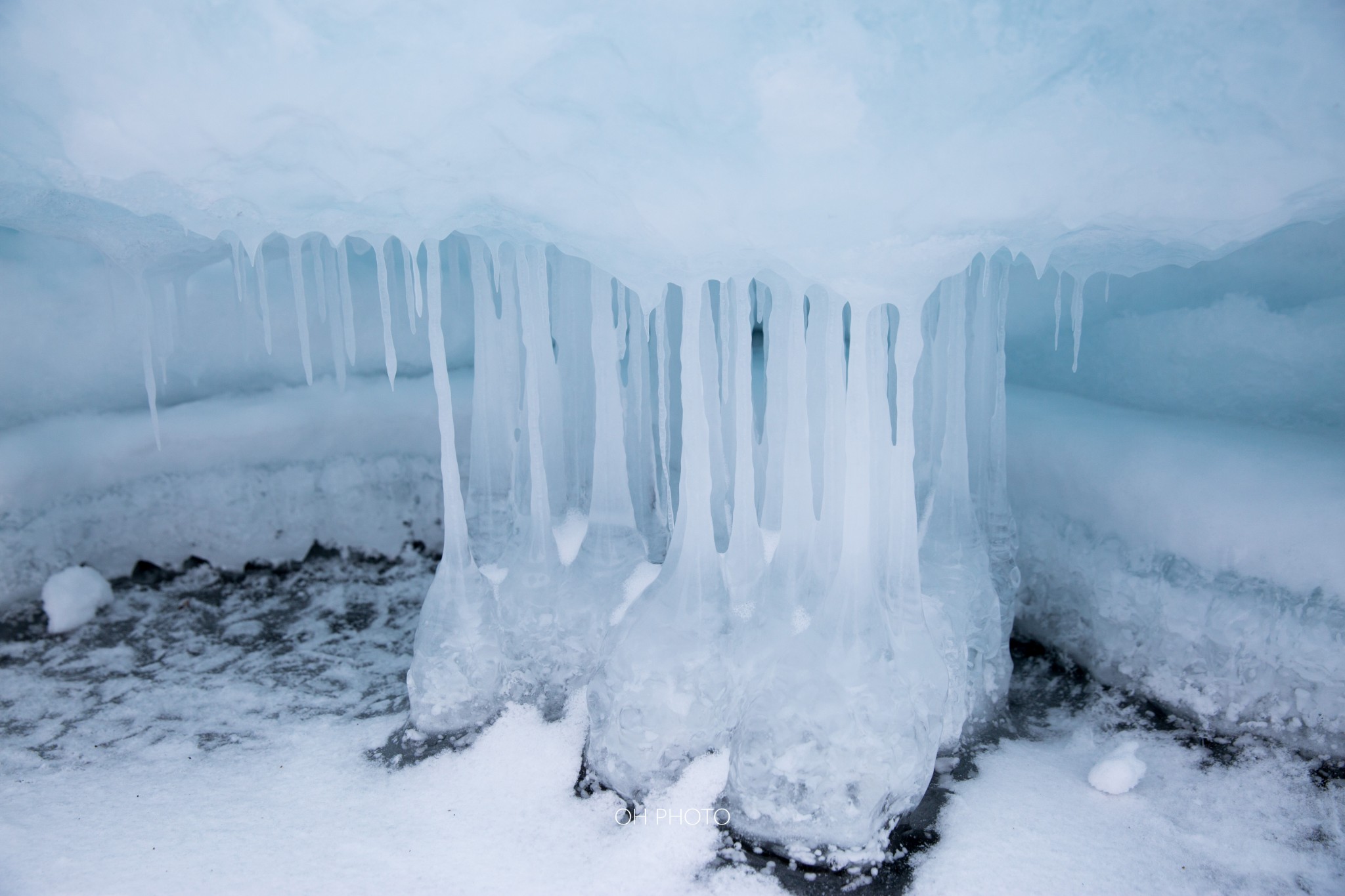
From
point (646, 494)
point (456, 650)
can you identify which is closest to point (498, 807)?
point (456, 650)

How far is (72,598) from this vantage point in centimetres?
456

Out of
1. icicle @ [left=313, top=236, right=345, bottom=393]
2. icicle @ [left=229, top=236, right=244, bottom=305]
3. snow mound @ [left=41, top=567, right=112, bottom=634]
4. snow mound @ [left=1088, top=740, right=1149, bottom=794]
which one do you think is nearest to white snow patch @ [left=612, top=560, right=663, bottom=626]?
snow mound @ [left=1088, top=740, right=1149, bottom=794]

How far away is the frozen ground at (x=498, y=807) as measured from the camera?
273cm

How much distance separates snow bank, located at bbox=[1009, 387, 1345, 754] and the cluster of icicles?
40 centimetres

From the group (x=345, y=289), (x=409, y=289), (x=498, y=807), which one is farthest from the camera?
(x=409, y=289)

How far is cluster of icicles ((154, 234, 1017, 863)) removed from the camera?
2.89 m

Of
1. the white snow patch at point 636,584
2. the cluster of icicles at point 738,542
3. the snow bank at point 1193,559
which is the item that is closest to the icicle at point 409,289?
the cluster of icicles at point 738,542

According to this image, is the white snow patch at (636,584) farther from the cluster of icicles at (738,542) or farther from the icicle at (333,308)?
the icicle at (333,308)

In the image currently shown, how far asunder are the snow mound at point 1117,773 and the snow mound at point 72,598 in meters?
4.92

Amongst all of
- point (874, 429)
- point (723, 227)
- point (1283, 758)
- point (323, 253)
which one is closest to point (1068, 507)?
point (1283, 758)

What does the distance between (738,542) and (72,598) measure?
12.3 ft

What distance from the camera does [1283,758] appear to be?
3.10 m

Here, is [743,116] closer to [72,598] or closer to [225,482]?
[225,482]

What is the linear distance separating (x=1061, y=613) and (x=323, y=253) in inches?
171
